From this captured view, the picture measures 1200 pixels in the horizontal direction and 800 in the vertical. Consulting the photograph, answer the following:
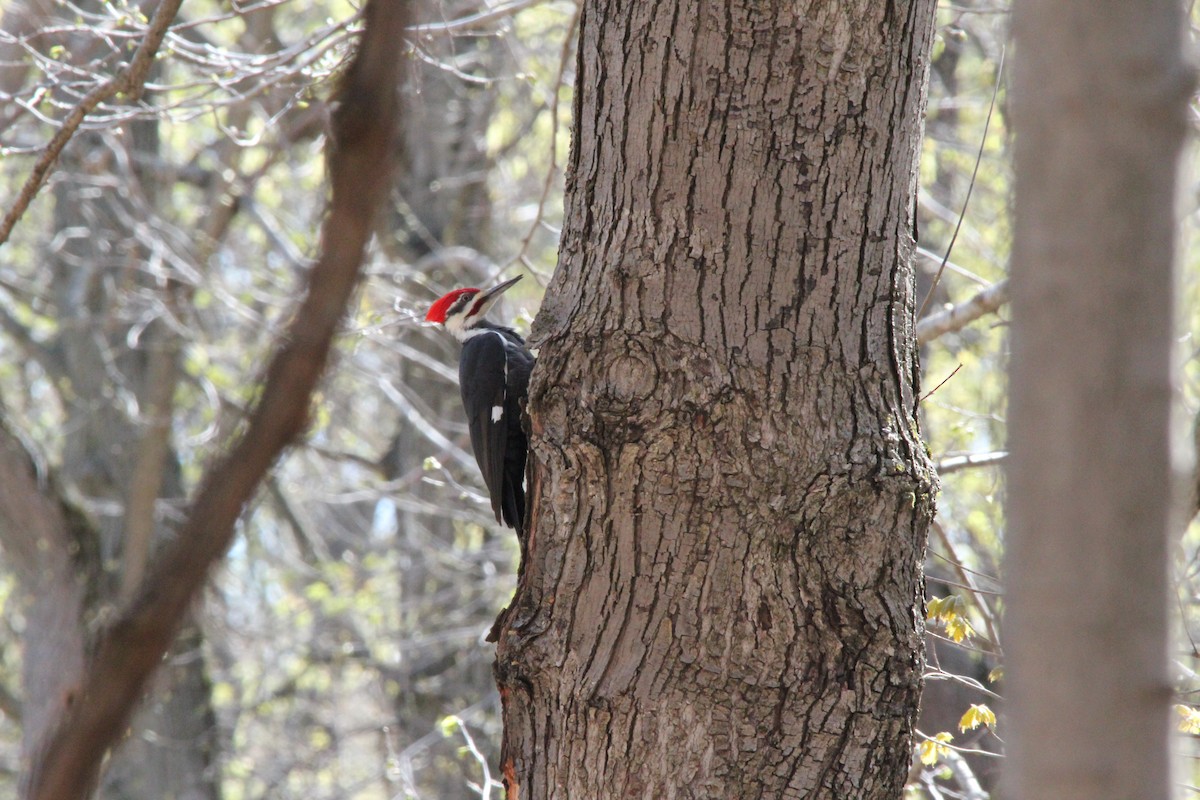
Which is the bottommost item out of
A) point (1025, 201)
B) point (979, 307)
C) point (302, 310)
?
point (302, 310)

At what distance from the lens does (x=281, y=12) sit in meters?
9.56

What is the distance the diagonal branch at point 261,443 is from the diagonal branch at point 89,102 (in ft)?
9.14

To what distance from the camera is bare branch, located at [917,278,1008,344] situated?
12.0ft

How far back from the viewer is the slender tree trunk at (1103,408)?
2.56 ft

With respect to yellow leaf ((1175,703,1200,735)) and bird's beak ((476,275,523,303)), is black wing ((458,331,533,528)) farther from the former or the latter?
yellow leaf ((1175,703,1200,735))

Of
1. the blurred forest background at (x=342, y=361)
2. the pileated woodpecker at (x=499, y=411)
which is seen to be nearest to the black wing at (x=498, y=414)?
the pileated woodpecker at (x=499, y=411)

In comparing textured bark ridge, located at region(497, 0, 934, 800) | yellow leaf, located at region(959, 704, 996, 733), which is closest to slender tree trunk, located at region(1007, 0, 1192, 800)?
textured bark ridge, located at region(497, 0, 934, 800)

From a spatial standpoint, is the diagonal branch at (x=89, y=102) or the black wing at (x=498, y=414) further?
the black wing at (x=498, y=414)

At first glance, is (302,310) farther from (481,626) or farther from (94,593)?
(481,626)

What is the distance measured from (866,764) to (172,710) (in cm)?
745

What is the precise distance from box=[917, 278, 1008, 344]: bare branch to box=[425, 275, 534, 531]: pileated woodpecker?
141cm

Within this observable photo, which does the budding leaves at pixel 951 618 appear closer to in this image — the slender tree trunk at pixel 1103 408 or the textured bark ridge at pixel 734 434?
the textured bark ridge at pixel 734 434

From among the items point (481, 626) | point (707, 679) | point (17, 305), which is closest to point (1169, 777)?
point (707, 679)

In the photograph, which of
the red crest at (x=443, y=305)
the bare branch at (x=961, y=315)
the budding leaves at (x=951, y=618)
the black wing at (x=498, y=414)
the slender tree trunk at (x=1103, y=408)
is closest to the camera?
the slender tree trunk at (x=1103, y=408)
